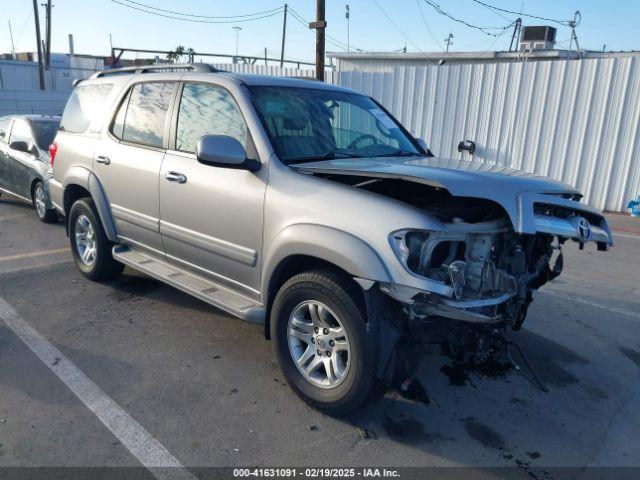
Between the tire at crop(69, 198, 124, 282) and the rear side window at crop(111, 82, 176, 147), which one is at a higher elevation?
the rear side window at crop(111, 82, 176, 147)

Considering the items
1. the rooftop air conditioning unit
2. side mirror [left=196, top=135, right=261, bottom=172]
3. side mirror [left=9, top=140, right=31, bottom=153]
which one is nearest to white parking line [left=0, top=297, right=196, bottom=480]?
side mirror [left=196, top=135, right=261, bottom=172]

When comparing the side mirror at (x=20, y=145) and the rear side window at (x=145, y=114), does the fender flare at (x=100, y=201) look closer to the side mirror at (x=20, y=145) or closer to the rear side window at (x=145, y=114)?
the rear side window at (x=145, y=114)

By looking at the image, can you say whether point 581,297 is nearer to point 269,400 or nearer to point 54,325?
point 269,400

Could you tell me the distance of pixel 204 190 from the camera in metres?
3.82

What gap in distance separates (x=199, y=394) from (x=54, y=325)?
5.80 feet

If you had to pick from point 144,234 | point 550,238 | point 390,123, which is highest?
point 390,123

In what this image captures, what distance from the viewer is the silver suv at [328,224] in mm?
2871

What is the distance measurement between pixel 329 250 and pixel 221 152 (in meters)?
0.98

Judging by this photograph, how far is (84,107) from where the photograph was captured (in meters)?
5.43

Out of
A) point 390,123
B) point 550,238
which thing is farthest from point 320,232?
point 390,123

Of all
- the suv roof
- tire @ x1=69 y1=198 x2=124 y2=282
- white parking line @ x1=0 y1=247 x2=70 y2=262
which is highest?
the suv roof

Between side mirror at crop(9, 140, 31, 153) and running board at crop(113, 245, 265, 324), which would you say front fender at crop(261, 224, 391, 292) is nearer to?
running board at crop(113, 245, 265, 324)

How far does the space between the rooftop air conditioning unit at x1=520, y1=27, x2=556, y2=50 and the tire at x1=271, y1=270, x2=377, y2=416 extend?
63.2 feet

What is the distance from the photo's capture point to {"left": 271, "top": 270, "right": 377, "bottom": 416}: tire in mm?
2932
